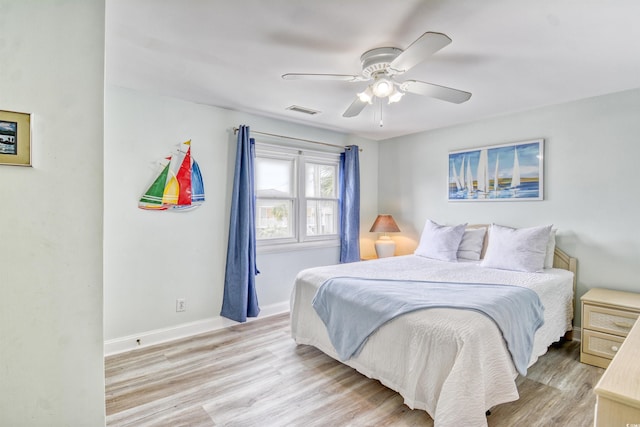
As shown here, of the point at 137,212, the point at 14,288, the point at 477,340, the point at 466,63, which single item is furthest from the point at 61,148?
the point at 466,63

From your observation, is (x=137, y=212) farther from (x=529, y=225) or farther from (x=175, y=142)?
(x=529, y=225)

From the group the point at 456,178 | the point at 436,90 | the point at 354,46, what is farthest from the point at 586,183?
the point at 354,46

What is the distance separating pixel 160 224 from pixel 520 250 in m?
3.45

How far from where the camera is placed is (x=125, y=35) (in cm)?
201

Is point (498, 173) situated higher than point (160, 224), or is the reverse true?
point (498, 173)

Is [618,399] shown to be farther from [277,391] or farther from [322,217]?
[322,217]

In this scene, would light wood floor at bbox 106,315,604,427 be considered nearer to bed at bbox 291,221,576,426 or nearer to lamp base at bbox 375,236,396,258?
bed at bbox 291,221,576,426

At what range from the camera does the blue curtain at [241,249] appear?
11.2ft

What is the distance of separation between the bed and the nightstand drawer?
0.61ft

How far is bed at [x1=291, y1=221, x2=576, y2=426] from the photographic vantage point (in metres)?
1.73

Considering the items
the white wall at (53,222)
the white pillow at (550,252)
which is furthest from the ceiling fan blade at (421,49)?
the white pillow at (550,252)

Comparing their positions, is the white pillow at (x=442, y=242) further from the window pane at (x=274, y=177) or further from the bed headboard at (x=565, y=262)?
the window pane at (x=274, y=177)

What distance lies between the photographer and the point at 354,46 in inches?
82.3

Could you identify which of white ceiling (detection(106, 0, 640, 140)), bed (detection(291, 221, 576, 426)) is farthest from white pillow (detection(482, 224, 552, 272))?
white ceiling (detection(106, 0, 640, 140))
